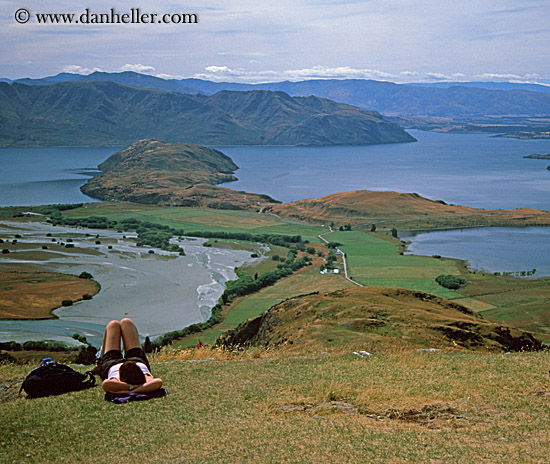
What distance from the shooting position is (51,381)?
9406 millimetres

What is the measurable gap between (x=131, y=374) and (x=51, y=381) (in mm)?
1595

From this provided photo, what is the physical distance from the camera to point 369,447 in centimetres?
725

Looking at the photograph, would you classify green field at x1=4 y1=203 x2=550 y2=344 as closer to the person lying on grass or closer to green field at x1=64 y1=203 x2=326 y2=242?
green field at x1=64 y1=203 x2=326 y2=242

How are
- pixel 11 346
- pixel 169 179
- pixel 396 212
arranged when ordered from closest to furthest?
pixel 11 346 → pixel 396 212 → pixel 169 179

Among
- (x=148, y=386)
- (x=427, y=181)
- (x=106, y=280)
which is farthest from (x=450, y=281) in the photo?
(x=427, y=181)

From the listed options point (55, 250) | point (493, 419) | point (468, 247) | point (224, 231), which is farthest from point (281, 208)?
point (493, 419)

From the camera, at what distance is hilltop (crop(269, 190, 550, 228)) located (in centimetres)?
10031

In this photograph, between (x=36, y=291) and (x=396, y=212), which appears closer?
(x=36, y=291)

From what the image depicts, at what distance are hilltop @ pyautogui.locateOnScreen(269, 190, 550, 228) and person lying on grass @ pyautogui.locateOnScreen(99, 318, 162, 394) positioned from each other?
93260 mm

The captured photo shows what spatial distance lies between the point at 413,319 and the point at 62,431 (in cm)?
1392

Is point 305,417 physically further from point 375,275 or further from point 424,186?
point 424,186

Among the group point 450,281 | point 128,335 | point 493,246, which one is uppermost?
point 128,335

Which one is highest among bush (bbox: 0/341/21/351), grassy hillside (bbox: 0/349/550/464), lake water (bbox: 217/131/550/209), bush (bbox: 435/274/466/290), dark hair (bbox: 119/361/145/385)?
lake water (bbox: 217/131/550/209)

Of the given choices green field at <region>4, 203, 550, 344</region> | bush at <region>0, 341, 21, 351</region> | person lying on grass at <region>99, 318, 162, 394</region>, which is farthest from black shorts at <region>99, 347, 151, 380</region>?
bush at <region>0, 341, 21, 351</region>
